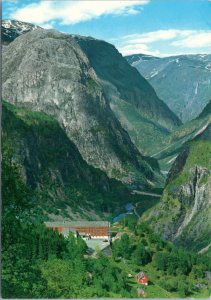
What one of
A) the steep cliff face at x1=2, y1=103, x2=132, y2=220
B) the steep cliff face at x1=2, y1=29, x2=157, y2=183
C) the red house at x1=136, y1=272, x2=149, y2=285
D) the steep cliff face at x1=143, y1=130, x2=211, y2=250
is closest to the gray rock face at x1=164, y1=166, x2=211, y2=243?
the steep cliff face at x1=143, y1=130, x2=211, y2=250

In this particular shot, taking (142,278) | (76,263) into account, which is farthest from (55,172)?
(76,263)

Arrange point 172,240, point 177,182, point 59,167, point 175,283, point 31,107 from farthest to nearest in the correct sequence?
point 31,107 → point 59,167 → point 177,182 → point 172,240 → point 175,283

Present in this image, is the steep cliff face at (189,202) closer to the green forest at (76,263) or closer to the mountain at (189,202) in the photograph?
the mountain at (189,202)

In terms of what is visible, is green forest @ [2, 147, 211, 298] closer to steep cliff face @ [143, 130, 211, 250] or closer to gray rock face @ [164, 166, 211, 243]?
steep cliff face @ [143, 130, 211, 250]

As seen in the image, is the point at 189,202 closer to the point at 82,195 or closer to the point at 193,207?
the point at 193,207

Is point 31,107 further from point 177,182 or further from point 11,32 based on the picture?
point 177,182

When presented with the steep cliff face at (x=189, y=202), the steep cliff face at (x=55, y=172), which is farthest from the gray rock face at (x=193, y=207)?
the steep cliff face at (x=55, y=172)

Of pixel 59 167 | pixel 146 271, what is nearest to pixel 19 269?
pixel 146 271
